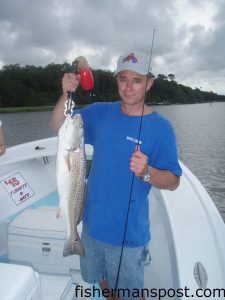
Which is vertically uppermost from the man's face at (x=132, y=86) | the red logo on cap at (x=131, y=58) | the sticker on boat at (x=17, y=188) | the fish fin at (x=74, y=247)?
the red logo on cap at (x=131, y=58)

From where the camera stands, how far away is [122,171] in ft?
8.02

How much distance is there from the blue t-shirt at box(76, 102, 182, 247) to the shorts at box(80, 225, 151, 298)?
8 cm

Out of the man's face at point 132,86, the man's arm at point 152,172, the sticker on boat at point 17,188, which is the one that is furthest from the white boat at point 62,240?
the man's face at point 132,86

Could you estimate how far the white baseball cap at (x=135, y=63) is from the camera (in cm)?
246

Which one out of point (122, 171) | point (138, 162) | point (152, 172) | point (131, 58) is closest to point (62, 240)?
point (122, 171)

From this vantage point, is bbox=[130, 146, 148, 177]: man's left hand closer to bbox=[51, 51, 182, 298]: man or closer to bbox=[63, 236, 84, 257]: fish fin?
bbox=[51, 51, 182, 298]: man

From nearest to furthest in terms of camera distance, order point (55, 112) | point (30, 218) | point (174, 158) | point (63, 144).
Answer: point (63, 144)
point (174, 158)
point (55, 112)
point (30, 218)

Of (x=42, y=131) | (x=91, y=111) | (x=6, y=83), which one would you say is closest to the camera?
(x=91, y=111)

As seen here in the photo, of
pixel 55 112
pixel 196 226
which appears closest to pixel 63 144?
pixel 55 112

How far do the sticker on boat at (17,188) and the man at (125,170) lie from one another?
213 centimetres

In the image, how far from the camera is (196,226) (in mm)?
3143

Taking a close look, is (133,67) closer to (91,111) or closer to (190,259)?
(91,111)

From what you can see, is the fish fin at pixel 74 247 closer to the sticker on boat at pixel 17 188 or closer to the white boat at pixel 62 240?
the white boat at pixel 62 240

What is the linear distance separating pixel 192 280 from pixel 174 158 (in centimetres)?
86
